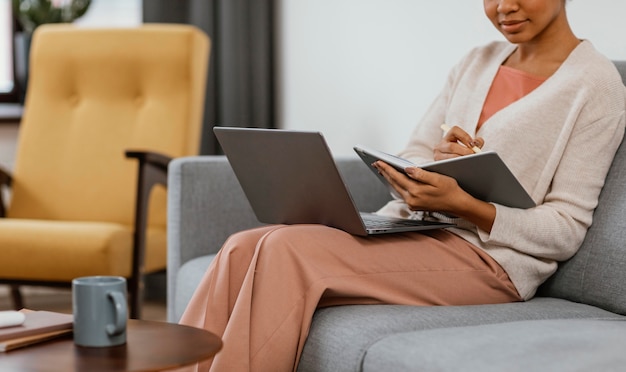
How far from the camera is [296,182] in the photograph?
1616 millimetres

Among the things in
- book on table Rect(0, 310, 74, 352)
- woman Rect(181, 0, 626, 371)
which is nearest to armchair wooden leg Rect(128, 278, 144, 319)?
woman Rect(181, 0, 626, 371)

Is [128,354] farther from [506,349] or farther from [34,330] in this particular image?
[506,349]

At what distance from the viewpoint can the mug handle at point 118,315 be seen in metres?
1.07

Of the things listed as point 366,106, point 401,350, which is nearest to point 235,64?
point 366,106

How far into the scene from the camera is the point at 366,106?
2967 mm

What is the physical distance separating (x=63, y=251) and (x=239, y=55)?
1.30m

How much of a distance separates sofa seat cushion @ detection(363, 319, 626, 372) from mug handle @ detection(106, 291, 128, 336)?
35 cm

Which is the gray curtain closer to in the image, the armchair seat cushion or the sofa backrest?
the armchair seat cushion

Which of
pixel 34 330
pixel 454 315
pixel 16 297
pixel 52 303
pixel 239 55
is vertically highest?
pixel 239 55

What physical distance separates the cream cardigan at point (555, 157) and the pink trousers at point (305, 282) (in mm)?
54

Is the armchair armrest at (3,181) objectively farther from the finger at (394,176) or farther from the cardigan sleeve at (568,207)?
the cardigan sleeve at (568,207)

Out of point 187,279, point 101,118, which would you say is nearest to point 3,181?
point 101,118

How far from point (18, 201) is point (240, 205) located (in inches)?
46.0

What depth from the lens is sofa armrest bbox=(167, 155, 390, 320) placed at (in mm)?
2082
